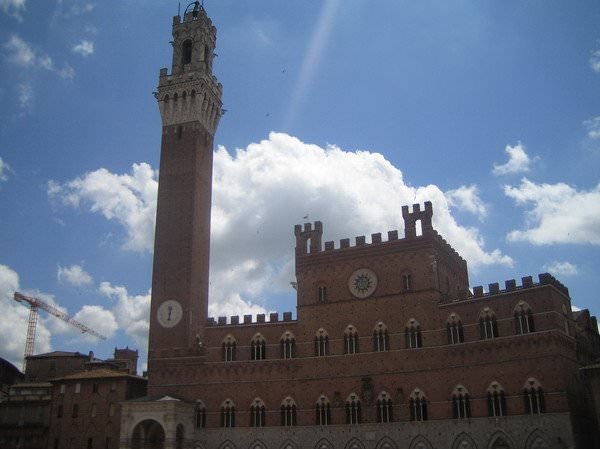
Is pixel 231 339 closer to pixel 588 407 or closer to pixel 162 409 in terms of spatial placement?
pixel 162 409

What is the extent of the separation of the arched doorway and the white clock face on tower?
8.41 meters

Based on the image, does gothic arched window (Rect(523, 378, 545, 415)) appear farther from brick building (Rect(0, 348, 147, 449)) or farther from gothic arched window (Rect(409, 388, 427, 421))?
brick building (Rect(0, 348, 147, 449))

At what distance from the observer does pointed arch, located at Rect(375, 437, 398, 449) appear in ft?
156

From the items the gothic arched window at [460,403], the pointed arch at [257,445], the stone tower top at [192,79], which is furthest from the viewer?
the stone tower top at [192,79]

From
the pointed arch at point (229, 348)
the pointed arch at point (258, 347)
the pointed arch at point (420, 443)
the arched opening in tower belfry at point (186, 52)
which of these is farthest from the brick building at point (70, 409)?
the arched opening in tower belfry at point (186, 52)

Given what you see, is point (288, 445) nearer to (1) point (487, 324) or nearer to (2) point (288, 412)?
(2) point (288, 412)

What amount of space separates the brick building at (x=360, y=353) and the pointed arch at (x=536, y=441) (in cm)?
8

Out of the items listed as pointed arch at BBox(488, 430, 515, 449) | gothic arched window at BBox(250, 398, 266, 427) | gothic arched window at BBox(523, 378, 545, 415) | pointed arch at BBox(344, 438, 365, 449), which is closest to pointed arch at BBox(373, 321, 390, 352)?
pointed arch at BBox(344, 438, 365, 449)

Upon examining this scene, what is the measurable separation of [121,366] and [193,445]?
20710 millimetres

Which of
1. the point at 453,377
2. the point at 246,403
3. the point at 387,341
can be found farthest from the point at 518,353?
the point at 246,403

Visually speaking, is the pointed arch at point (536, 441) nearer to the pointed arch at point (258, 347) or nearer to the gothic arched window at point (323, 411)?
the gothic arched window at point (323, 411)

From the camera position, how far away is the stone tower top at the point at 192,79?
2515 inches

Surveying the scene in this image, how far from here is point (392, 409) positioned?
48.4 metres

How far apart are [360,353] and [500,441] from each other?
12.2m
